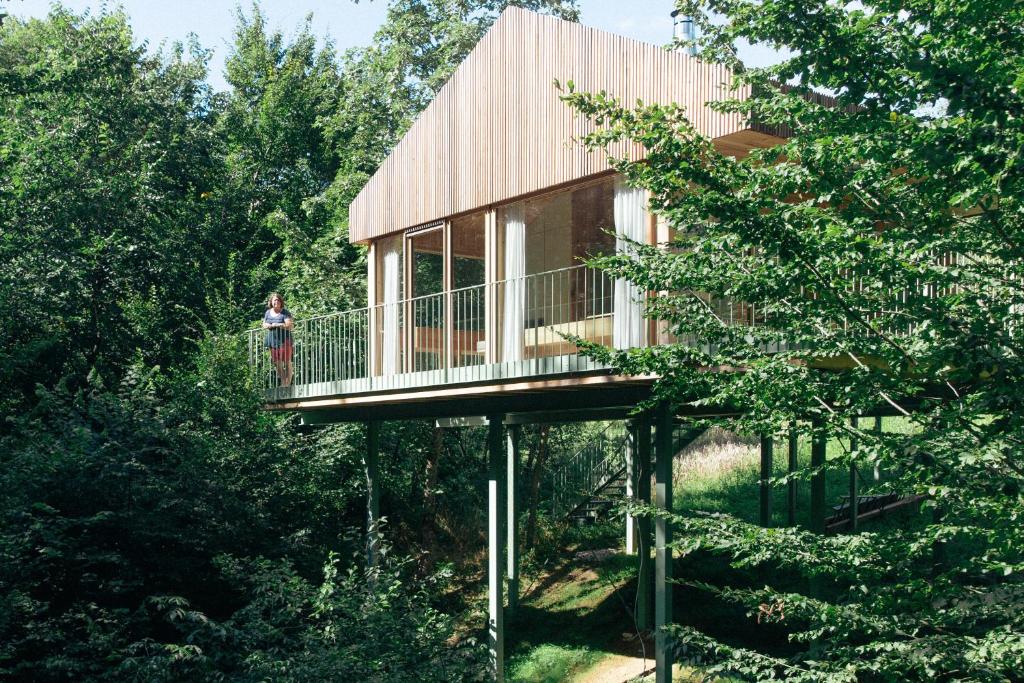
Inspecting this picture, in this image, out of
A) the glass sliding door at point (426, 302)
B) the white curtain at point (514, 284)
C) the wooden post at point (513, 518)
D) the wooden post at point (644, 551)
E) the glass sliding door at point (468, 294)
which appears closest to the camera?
the white curtain at point (514, 284)

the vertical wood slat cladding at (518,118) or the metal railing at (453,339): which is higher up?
the vertical wood slat cladding at (518,118)

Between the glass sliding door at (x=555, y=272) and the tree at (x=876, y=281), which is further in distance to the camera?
the glass sliding door at (x=555, y=272)

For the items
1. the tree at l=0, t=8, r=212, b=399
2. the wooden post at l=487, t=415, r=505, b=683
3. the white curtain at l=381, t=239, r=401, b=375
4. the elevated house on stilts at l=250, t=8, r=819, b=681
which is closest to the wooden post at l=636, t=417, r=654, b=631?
the elevated house on stilts at l=250, t=8, r=819, b=681

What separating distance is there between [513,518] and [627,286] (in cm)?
763

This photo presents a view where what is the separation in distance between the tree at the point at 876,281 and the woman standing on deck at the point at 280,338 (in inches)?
385

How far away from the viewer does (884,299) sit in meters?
8.29

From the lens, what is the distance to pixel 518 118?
14.1 metres

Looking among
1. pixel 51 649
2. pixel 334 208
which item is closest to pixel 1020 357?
pixel 51 649

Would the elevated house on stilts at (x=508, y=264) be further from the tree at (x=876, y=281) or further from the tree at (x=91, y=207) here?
the tree at (x=91, y=207)

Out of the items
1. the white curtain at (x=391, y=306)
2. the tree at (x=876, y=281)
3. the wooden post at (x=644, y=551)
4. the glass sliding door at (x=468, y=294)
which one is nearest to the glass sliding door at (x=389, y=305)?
the white curtain at (x=391, y=306)

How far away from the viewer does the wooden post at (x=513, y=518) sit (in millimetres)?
18484

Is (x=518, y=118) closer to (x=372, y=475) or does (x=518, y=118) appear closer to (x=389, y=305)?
(x=389, y=305)

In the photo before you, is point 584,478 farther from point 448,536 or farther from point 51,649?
point 51,649

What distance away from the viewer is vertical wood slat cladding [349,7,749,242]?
1195 cm
